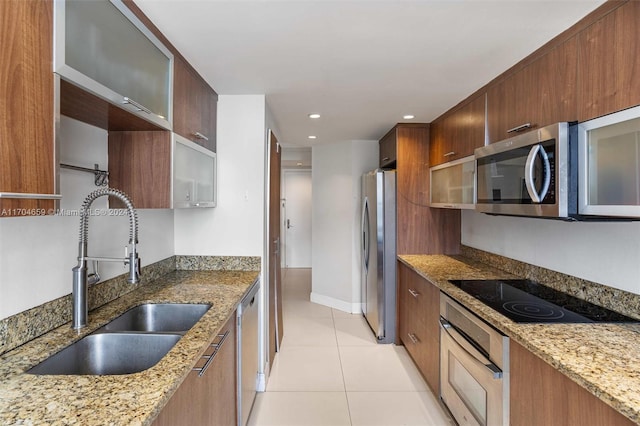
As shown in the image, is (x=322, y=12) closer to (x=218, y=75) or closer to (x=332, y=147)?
(x=218, y=75)

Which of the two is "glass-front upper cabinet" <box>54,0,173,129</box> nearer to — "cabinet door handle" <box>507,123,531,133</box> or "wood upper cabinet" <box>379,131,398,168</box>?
"cabinet door handle" <box>507,123,531,133</box>

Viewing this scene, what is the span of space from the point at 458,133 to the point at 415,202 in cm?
83

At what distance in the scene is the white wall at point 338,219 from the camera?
4273mm

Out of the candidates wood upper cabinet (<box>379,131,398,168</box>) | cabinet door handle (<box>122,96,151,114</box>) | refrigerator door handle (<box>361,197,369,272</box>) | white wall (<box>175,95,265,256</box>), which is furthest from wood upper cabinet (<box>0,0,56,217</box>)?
refrigerator door handle (<box>361,197,369,272</box>)

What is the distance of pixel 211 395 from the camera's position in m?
1.39

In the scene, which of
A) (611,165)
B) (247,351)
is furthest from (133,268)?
(611,165)

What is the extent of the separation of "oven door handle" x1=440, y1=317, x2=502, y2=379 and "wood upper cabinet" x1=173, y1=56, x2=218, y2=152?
1982 millimetres

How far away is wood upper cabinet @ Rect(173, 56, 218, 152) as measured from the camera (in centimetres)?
182

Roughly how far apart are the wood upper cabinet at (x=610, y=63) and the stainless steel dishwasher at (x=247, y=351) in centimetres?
196

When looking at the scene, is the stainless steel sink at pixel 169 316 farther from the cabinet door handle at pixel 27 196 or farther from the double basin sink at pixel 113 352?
the cabinet door handle at pixel 27 196

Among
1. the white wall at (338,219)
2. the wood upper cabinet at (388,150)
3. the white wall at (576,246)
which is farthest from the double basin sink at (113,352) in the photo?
the white wall at (338,219)

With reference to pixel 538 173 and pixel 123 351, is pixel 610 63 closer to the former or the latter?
pixel 538 173

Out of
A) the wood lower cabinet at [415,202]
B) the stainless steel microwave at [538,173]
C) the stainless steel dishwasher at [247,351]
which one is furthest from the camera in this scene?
the wood lower cabinet at [415,202]

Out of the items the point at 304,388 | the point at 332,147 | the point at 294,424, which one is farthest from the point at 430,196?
the point at 294,424
